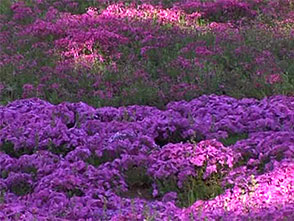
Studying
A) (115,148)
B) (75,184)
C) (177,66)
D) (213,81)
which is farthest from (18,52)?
(75,184)

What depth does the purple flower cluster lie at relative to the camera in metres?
6.23

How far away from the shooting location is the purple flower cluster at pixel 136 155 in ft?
20.4

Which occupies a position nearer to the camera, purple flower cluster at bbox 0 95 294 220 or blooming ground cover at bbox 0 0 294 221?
purple flower cluster at bbox 0 95 294 220

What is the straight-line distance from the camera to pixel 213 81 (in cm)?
1055

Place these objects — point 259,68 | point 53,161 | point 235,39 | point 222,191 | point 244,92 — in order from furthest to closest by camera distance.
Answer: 1. point 235,39
2. point 259,68
3. point 244,92
4. point 53,161
5. point 222,191

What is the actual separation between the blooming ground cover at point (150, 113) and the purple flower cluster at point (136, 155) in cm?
2

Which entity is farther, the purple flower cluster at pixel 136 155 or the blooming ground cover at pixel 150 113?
the blooming ground cover at pixel 150 113

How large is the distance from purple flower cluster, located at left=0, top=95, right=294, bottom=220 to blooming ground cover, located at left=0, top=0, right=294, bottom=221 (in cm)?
2

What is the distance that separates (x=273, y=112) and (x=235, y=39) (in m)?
3.92

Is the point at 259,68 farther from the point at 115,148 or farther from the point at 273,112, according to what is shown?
the point at 115,148

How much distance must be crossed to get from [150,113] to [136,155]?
144 cm

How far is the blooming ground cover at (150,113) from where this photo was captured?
21.6ft

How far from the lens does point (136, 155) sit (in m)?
7.91

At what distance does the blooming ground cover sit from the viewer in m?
6.59
